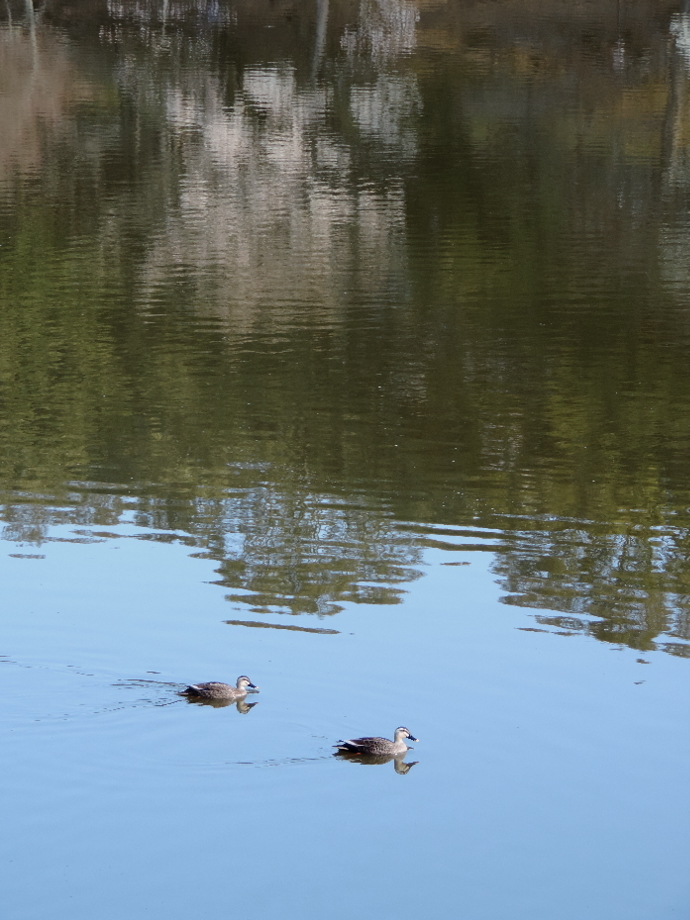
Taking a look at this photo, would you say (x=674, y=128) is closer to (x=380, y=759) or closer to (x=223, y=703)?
(x=223, y=703)

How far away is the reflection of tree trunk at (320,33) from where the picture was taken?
187ft

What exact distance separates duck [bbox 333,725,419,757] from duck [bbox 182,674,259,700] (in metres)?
1.02

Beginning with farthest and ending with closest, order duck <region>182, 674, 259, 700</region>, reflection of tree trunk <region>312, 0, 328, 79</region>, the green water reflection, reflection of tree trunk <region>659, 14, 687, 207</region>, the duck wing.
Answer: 1. reflection of tree trunk <region>312, 0, 328, 79</region>
2. reflection of tree trunk <region>659, 14, 687, 207</region>
3. the green water reflection
4. duck <region>182, 674, 259, 700</region>
5. the duck wing

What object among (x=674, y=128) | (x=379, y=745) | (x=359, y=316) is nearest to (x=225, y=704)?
(x=379, y=745)

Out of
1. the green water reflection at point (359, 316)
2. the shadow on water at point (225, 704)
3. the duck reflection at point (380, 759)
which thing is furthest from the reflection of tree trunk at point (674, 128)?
the duck reflection at point (380, 759)

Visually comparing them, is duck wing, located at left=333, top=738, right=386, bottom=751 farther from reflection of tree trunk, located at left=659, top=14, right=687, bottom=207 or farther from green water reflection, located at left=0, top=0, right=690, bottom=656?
reflection of tree trunk, located at left=659, top=14, right=687, bottom=207

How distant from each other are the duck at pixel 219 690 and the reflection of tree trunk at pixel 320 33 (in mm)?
45897

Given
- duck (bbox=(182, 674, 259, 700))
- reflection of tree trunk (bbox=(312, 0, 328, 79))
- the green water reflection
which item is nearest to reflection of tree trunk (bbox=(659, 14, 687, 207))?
the green water reflection

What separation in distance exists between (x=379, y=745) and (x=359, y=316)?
54.2 feet

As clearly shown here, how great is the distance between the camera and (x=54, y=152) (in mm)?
44281

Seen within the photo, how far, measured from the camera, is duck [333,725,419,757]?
10.4 m

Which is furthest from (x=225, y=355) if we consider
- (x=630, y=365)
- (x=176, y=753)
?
(x=176, y=753)

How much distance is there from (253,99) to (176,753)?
42099 mm

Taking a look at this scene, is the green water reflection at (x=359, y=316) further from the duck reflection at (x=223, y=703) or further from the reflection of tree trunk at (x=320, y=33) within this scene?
the duck reflection at (x=223, y=703)
